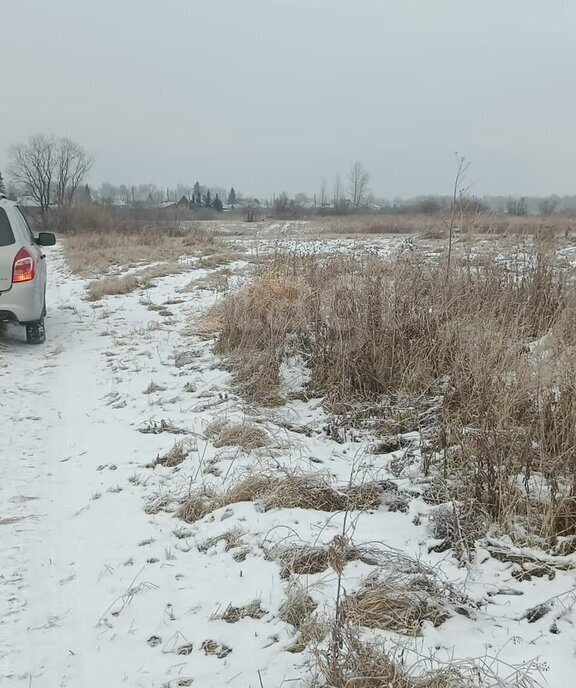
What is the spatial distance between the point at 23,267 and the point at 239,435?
392cm

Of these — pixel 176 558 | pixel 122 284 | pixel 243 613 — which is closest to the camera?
pixel 243 613

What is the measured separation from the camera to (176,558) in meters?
2.80

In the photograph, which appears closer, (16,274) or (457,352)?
(457,352)

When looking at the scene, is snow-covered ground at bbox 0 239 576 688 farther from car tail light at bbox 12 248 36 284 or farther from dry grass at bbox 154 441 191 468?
car tail light at bbox 12 248 36 284

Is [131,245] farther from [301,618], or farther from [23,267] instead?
[301,618]

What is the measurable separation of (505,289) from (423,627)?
4692 millimetres

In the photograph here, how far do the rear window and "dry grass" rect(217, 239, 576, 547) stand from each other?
8.92 ft

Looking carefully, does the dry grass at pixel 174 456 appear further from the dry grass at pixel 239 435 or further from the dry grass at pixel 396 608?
the dry grass at pixel 396 608

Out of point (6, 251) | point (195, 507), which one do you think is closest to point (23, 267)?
point (6, 251)

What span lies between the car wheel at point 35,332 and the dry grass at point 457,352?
2356mm

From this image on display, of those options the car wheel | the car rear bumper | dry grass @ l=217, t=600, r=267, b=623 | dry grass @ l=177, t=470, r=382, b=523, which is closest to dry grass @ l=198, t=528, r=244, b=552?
dry grass @ l=177, t=470, r=382, b=523

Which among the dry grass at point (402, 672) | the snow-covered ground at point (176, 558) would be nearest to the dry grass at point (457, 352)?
the snow-covered ground at point (176, 558)

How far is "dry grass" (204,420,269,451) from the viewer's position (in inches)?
156

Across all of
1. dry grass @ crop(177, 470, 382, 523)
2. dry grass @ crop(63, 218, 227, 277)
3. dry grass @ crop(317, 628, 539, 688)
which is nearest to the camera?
dry grass @ crop(317, 628, 539, 688)
